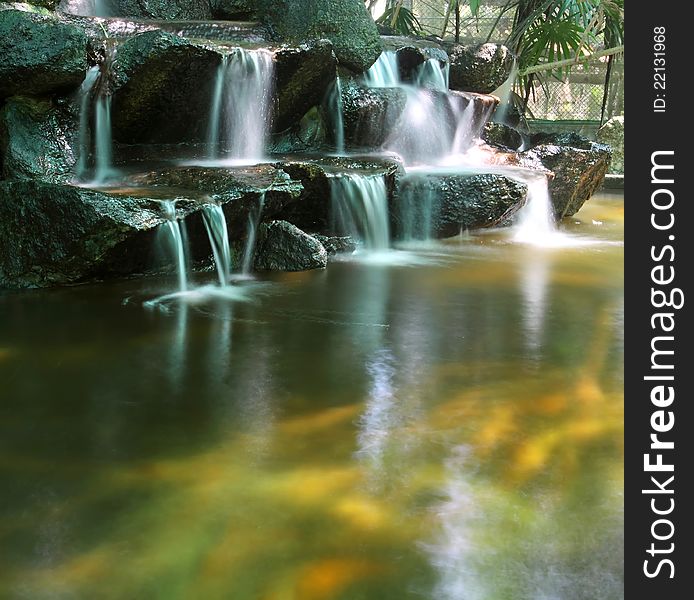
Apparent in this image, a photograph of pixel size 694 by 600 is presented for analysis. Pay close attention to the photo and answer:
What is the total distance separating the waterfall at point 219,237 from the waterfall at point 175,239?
199 millimetres

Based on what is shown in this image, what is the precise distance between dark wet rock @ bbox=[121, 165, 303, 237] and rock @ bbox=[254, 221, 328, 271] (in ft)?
0.46

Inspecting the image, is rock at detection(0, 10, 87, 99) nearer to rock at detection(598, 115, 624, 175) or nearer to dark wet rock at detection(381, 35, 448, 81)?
dark wet rock at detection(381, 35, 448, 81)

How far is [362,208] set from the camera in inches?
267

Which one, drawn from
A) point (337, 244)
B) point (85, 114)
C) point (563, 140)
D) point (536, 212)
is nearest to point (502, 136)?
point (563, 140)

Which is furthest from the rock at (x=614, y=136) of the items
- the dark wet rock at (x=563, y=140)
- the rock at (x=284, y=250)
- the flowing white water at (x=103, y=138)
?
A: the flowing white water at (x=103, y=138)

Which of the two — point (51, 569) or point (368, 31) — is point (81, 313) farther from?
point (368, 31)

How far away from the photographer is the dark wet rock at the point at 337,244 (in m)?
6.59

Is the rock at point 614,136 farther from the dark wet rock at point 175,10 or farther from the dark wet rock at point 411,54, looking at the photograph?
the dark wet rock at point 175,10

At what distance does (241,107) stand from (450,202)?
177 cm

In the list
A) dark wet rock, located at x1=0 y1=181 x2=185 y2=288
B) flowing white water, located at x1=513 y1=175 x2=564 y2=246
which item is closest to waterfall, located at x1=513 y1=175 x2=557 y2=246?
flowing white water, located at x1=513 y1=175 x2=564 y2=246

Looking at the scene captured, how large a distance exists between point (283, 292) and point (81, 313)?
1.13m

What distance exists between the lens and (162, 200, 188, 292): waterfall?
5.36 meters

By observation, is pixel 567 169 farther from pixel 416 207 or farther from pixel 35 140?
pixel 35 140

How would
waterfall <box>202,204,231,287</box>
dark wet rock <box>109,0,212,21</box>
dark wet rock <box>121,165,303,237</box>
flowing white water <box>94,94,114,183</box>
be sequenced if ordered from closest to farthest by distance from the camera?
1. waterfall <box>202,204,231,287</box>
2. dark wet rock <box>121,165,303,237</box>
3. flowing white water <box>94,94,114,183</box>
4. dark wet rock <box>109,0,212,21</box>
